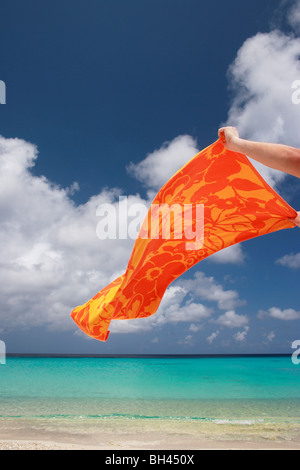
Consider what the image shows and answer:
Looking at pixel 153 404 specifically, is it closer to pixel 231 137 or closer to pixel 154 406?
pixel 154 406

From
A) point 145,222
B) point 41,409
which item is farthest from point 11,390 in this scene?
point 145,222

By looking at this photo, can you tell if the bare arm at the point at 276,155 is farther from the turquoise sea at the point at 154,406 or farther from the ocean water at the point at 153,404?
the ocean water at the point at 153,404

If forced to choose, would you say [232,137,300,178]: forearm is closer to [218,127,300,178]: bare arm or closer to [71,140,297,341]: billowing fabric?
[218,127,300,178]: bare arm

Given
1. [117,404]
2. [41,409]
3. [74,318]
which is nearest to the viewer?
[74,318]

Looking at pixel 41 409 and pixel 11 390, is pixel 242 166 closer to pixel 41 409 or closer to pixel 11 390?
pixel 41 409

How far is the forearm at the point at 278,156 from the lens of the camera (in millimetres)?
1159

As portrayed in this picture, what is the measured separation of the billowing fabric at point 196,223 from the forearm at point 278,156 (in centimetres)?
124

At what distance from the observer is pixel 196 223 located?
2.68 meters

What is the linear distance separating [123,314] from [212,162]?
128cm

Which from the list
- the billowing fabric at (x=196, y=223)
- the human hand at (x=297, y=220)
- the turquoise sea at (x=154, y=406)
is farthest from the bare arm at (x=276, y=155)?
the turquoise sea at (x=154, y=406)

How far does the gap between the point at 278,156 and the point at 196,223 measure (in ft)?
4.93

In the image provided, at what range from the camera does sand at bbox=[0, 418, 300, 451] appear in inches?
219
